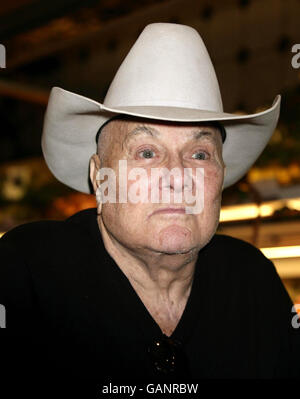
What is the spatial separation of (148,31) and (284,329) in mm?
1002

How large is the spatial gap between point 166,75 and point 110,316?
2.22ft

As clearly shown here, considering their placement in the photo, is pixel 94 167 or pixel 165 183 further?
pixel 94 167

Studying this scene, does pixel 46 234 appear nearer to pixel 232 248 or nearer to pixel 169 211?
pixel 169 211

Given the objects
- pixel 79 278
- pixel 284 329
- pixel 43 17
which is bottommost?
pixel 284 329

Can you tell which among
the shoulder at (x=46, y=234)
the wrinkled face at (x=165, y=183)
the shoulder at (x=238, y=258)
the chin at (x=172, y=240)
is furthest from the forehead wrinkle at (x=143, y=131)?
the shoulder at (x=238, y=258)

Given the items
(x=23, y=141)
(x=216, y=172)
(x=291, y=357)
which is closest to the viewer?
(x=216, y=172)

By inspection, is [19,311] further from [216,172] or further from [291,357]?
[291,357]

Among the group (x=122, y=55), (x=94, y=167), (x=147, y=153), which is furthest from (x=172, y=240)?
(x=122, y=55)

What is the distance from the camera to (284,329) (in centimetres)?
177

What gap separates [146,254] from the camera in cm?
150

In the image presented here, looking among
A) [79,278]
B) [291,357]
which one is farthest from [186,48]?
[291,357]

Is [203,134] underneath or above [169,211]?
above

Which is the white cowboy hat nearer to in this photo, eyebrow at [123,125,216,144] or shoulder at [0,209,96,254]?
eyebrow at [123,125,216,144]

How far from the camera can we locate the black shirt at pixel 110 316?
1.44 meters
